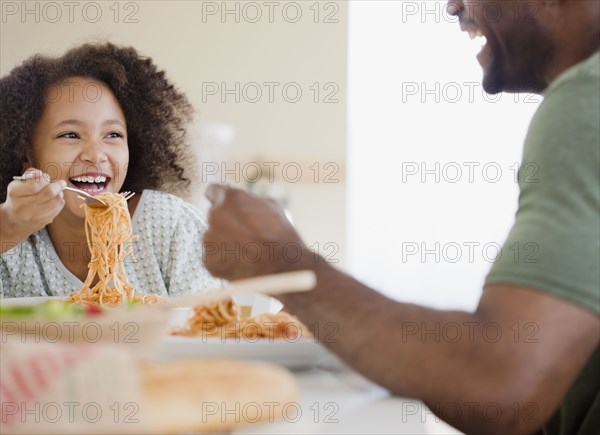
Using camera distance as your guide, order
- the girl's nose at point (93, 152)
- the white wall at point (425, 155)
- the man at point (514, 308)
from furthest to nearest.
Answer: the white wall at point (425, 155) < the girl's nose at point (93, 152) < the man at point (514, 308)

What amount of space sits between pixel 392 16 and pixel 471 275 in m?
1.64

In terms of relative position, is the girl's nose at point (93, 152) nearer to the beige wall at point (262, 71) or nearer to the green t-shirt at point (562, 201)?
the green t-shirt at point (562, 201)

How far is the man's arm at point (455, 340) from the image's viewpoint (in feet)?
2.98

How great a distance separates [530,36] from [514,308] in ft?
1.76

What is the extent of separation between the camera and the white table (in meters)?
0.81

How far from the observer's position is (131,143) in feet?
9.57

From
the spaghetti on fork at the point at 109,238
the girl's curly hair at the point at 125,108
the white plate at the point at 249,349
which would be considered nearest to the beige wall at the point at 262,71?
the girl's curly hair at the point at 125,108

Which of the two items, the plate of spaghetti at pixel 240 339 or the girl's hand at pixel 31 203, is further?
the girl's hand at pixel 31 203

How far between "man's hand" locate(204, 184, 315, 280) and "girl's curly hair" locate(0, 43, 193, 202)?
1.77m

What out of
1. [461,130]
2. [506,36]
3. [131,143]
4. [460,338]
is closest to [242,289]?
[460,338]

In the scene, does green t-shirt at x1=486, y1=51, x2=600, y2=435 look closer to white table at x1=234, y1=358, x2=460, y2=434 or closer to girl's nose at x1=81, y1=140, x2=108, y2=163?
white table at x1=234, y1=358, x2=460, y2=434

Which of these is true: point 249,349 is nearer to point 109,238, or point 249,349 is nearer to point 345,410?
point 345,410

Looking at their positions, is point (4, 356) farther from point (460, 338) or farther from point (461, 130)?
point (461, 130)

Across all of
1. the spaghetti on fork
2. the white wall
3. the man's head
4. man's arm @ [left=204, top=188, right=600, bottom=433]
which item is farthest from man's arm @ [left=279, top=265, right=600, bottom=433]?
the white wall
